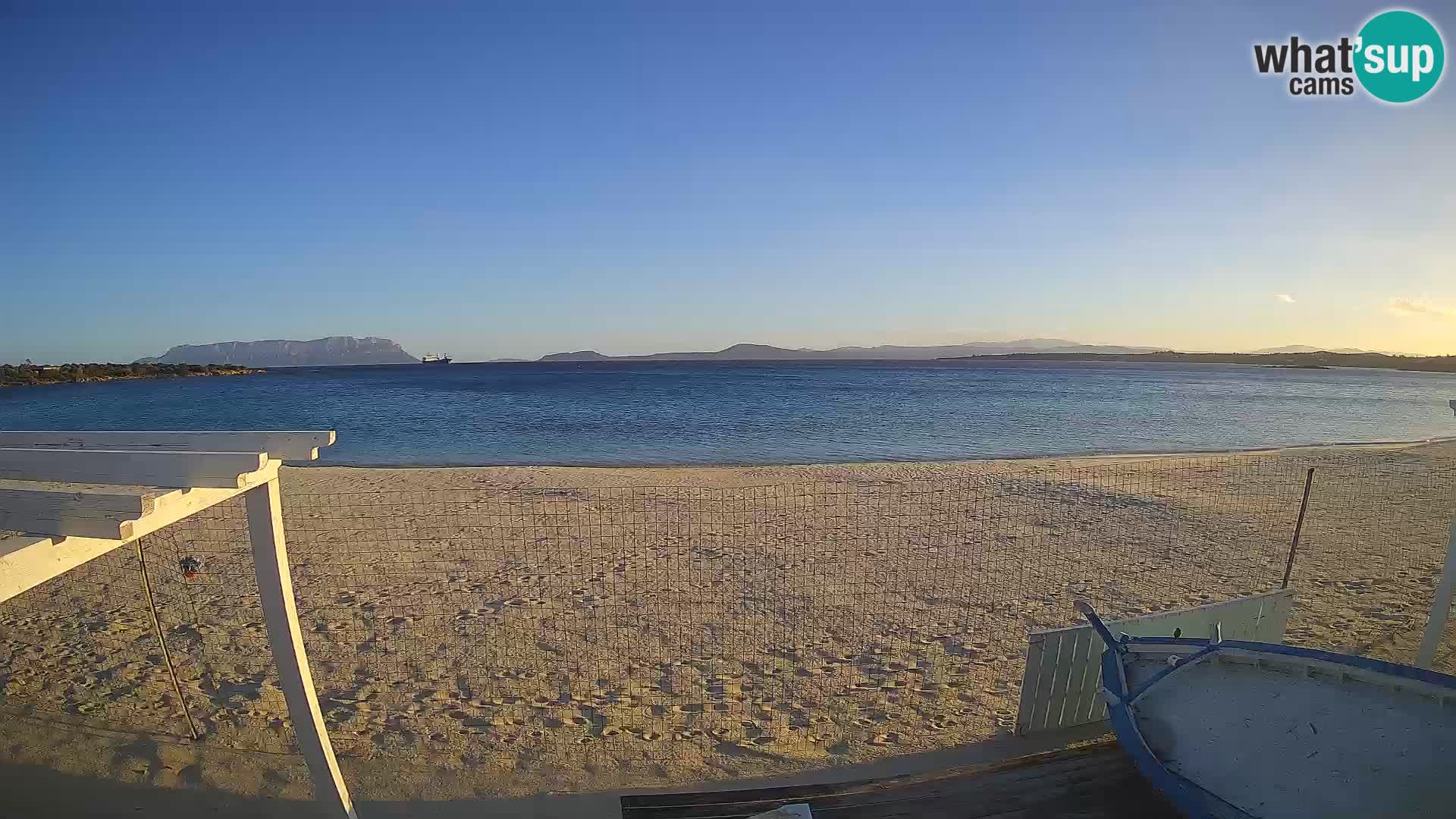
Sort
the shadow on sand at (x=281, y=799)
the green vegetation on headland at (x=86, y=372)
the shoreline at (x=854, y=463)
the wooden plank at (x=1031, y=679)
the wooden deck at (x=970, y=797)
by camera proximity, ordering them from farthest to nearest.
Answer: the green vegetation on headland at (x=86, y=372), the shoreline at (x=854, y=463), the wooden plank at (x=1031, y=679), the shadow on sand at (x=281, y=799), the wooden deck at (x=970, y=797)

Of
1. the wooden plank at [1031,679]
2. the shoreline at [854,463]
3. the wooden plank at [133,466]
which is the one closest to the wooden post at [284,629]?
the wooden plank at [133,466]

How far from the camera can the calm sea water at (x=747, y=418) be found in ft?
83.6

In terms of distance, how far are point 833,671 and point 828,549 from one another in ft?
12.5

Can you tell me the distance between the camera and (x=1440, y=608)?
5.19 m

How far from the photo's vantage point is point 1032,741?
4645mm

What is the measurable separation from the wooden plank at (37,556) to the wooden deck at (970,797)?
2588 millimetres

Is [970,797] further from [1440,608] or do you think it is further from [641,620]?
[641,620]

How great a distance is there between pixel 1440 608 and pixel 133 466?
814 cm

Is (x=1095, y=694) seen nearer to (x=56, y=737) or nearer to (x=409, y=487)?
(x=56, y=737)

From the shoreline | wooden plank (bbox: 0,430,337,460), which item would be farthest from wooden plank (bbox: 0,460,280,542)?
the shoreline

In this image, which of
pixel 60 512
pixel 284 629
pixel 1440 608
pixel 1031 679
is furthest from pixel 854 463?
pixel 60 512

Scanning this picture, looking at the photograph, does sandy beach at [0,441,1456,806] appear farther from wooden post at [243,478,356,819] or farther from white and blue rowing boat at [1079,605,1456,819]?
white and blue rowing boat at [1079,605,1456,819]

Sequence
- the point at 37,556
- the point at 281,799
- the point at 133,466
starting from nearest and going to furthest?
the point at 37,556 → the point at 133,466 → the point at 281,799

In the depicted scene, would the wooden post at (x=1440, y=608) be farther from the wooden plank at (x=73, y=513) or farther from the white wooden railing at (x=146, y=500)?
the wooden plank at (x=73, y=513)
